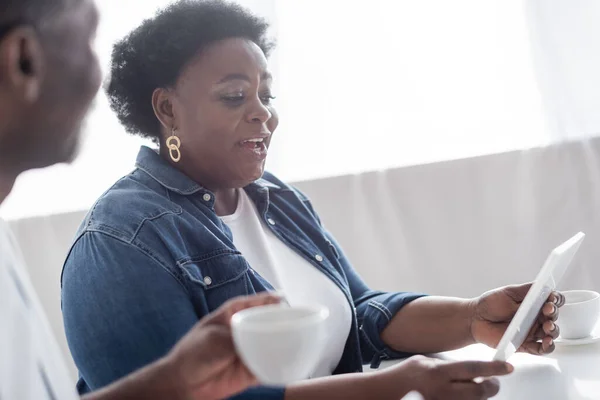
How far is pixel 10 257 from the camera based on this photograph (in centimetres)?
69

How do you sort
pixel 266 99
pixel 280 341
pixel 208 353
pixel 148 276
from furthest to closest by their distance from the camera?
1. pixel 266 99
2. pixel 148 276
3. pixel 208 353
4. pixel 280 341

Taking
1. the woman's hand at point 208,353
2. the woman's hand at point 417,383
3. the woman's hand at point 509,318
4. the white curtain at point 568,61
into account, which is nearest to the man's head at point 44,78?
the woman's hand at point 208,353

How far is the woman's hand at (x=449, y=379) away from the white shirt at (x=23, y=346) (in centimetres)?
47

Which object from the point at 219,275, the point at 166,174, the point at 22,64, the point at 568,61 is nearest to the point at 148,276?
the point at 219,275

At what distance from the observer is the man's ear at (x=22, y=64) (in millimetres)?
653

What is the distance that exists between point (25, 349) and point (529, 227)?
5.64ft

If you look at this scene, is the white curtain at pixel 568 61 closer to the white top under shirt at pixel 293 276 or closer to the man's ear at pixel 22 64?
the white top under shirt at pixel 293 276

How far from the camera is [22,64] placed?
2.19 ft

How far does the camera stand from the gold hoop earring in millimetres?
1363

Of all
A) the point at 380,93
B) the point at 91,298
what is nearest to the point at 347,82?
the point at 380,93

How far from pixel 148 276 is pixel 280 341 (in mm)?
486

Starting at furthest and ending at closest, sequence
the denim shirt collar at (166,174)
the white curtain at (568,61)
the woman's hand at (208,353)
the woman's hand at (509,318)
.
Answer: the white curtain at (568,61), the denim shirt collar at (166,174), the woman's hand at (509,318), the woman's hand at (208,353)

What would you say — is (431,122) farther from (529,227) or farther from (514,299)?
(514,299)

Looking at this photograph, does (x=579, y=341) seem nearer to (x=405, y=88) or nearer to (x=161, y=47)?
(x=161, y=47)
